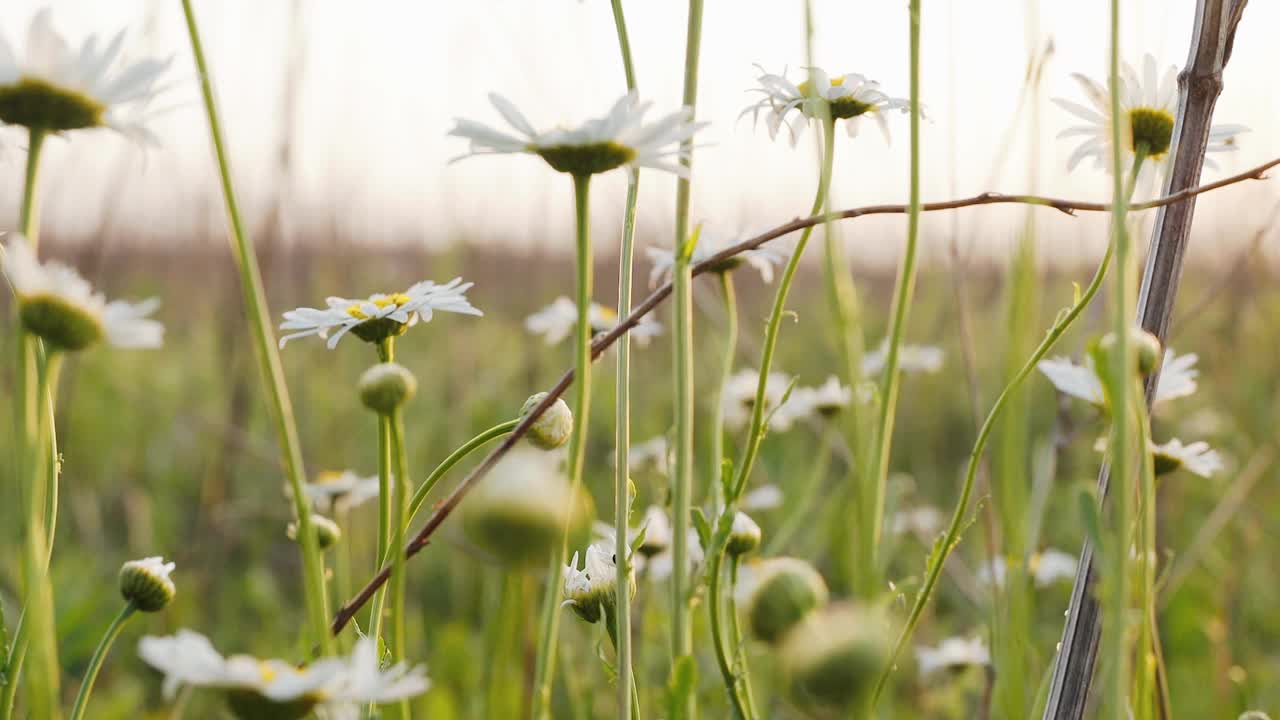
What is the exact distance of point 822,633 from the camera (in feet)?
0.96

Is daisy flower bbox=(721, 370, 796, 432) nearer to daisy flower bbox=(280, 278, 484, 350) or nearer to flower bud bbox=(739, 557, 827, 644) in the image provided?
daisy flower bbox=(280, 278, 484, 350)

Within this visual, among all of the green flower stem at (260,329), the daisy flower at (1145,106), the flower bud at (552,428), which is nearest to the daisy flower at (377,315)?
the flower bud at (552,428)

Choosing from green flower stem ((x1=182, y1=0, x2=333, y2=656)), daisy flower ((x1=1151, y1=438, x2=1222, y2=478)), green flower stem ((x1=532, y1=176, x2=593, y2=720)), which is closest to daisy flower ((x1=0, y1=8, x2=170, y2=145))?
green flower stem ((x1=182, y1=0, x2=333, y2=656))

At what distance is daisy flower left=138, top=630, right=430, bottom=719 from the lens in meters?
0.31

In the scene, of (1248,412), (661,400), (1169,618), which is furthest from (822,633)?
(661,400)

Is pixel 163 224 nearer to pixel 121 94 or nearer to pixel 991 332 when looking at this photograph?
pixel 991 332

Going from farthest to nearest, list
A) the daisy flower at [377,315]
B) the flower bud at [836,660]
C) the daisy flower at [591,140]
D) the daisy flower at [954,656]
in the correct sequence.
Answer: the daisy flower at [954,656]
the daisy flower at [377,315]
the daisy flower at [591,140]
the flower bud at [836,660]

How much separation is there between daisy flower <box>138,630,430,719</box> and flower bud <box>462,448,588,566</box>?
5 cm

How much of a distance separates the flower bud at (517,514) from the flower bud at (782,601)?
77 millimetres

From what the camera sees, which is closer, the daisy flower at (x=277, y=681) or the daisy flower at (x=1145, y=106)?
the daisy flower at (x=277, y=681)

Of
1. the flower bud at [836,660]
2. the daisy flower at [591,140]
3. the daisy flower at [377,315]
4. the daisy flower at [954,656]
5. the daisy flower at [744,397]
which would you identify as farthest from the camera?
the daisy flower at [744,397]

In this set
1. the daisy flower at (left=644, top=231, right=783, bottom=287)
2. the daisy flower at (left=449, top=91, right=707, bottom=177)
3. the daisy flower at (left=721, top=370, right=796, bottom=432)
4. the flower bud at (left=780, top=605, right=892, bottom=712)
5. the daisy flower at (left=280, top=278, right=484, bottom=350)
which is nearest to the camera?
the flower bud at (left=780, top=605, right=892, bottom=712)

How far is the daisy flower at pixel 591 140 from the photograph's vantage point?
40 centimetres

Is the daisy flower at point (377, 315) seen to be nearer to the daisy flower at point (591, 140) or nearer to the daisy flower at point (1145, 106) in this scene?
the daisy flower at point (591, 140)
